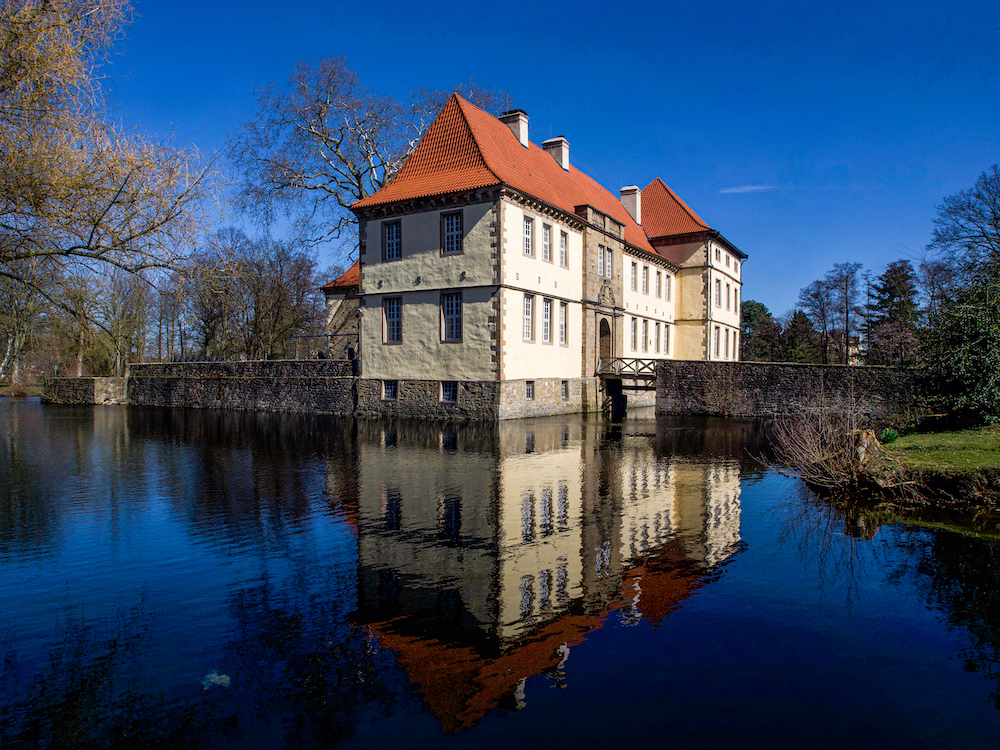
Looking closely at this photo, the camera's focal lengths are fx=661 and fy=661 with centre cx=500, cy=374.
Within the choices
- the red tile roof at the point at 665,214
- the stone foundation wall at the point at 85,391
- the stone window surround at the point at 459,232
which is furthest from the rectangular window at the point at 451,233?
the stone foundation wall at the point at 85,391

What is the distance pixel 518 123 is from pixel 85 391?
1128 inches

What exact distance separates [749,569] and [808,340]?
62.3 m

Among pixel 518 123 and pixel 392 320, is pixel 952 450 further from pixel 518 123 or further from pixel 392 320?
pixel 518 123

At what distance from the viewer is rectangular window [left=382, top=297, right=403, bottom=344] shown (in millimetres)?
26422

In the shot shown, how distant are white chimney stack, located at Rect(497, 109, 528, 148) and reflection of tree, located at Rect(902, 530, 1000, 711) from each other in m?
25.3

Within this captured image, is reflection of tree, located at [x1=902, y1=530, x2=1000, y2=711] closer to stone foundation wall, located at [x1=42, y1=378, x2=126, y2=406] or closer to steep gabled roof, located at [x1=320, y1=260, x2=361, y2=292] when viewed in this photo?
steep gabled roof, located at [x1=320, y1=260, x2=361, y2=292]

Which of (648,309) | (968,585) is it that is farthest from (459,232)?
(968,585)

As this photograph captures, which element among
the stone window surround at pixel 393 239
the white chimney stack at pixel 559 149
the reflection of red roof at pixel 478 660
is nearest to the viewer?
the reflection of red roof at pixel 478 660

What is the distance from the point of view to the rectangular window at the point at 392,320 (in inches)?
1040

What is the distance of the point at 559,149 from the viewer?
34.5 metres

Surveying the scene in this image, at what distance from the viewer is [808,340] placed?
63.4m

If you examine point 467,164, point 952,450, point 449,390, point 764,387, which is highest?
point 467,164

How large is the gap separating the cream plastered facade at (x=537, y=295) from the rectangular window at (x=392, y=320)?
15.7 ft

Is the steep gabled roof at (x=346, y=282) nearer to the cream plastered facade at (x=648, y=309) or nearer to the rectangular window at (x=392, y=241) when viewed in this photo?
the rectangular window at (x=392, y=241)
